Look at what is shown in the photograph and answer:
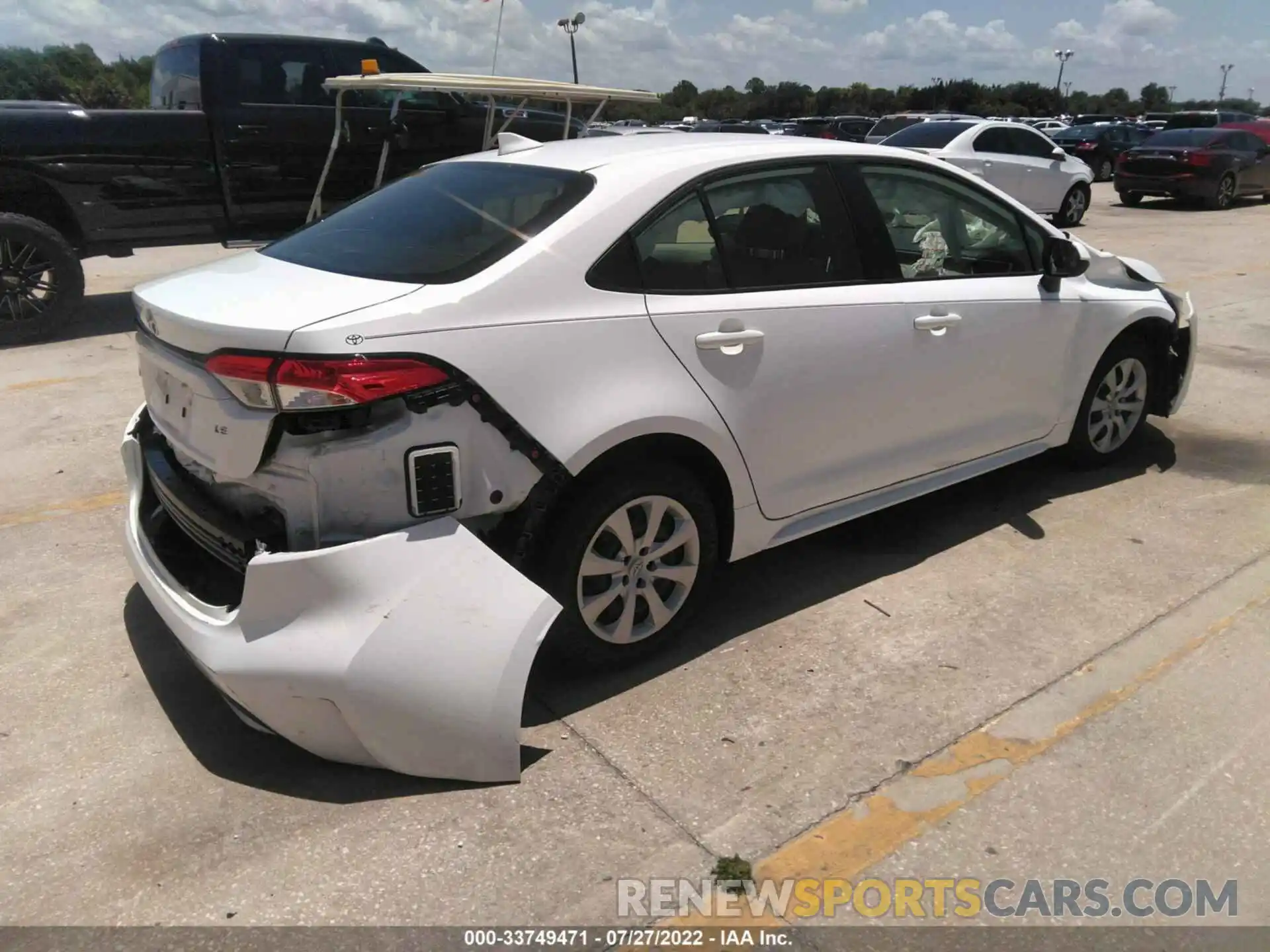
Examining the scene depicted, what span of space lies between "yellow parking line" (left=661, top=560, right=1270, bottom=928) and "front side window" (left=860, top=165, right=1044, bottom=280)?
1.62m

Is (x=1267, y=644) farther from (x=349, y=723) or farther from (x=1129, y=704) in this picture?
(x=349, y=723)

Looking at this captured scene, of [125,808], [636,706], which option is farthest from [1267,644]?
[125,808]

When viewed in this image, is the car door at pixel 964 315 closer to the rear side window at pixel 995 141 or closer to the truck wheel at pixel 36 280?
the truck wheel at pixel 36 280

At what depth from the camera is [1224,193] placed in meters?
18.0

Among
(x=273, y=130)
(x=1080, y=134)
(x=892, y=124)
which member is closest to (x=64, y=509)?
(x=273, y=130)

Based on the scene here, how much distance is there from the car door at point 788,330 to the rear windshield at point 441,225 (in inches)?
13.7

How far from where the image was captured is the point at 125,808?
2.65 metres

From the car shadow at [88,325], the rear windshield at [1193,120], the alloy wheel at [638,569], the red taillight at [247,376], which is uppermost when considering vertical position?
the rear windshield at [1193,120]

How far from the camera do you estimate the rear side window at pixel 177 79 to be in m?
8.13

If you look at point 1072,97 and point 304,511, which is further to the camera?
point 1072,97

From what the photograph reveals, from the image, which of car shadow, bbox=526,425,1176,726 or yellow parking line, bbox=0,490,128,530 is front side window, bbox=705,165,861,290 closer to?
car shadow, bbox=526,425,1176,726

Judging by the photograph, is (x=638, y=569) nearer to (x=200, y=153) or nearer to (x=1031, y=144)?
(x=200, y=153)

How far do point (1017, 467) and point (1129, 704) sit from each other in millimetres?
2266

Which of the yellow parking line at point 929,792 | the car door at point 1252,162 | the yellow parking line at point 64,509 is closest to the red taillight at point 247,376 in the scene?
the yellow parking line at point 929,792
